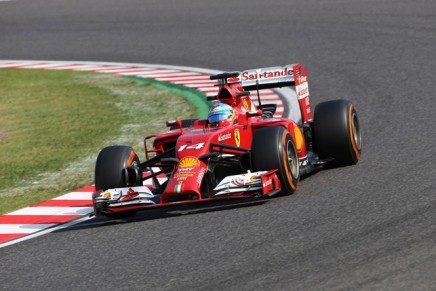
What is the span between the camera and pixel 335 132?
1185 centimetres

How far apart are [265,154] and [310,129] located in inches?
61.8

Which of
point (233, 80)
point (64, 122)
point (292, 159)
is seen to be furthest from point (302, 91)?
point (64, 122)

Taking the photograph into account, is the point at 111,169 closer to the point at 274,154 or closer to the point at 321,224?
the point at 274,154

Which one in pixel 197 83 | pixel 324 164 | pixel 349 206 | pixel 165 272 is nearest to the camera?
pixel 165 272

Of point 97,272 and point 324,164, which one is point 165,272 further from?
point 324,164

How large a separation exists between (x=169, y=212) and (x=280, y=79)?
245 cm

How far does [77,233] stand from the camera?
35.3 ft

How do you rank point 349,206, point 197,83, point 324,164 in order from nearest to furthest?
point 349,206, point 324,164, point 197,83

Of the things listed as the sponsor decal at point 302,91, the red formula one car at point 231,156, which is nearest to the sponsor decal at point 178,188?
the red formula one car at point 231,156

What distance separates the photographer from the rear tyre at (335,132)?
11828 mm

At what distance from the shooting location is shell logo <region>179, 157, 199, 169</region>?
1077cm

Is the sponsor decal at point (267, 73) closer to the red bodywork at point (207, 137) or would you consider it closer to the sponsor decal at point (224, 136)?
the red bodywork at point (207, 137)

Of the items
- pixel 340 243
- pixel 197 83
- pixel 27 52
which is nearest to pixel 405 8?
pixel 197 83

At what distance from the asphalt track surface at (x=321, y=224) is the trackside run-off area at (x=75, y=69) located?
46 cm
